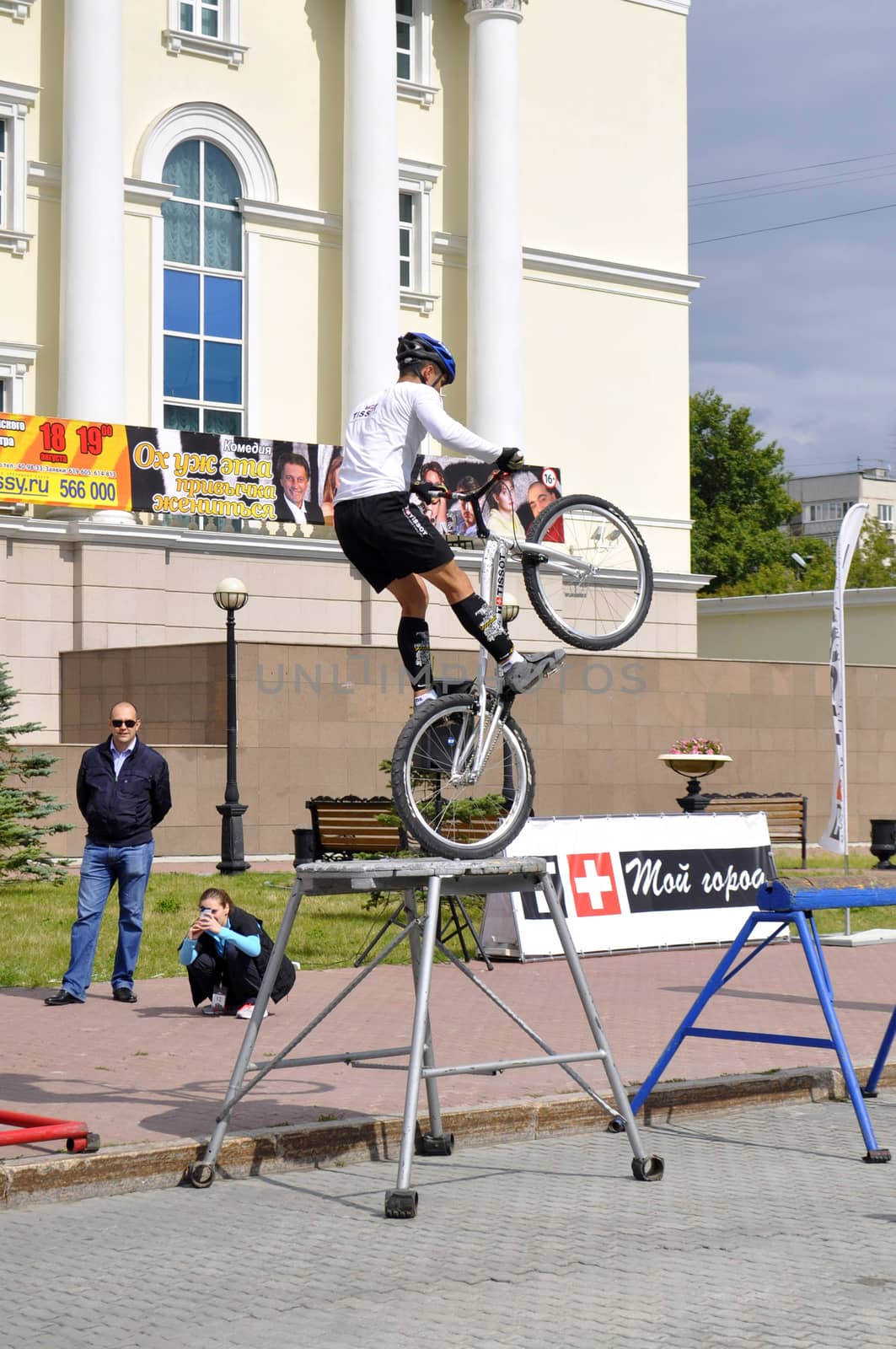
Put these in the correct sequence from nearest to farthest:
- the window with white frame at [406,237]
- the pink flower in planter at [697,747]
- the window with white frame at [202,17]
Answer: the pink flower in planter at [697,747], the window with white frame at [202,17], the window with white frame at [406,237]

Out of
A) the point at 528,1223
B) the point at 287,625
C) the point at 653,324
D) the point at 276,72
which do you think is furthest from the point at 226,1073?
the point at 653,324

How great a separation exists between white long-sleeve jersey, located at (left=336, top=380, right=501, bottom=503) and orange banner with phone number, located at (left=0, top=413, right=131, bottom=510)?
25.3 metres

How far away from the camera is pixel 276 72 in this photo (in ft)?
133

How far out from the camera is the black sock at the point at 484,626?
343 inches

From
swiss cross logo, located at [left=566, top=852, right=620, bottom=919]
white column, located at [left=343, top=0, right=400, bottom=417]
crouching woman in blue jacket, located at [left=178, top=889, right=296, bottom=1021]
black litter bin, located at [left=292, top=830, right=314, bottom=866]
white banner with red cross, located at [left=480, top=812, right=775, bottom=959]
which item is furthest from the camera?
white column, located at [left=343, top=0, right=400, bottom=417]

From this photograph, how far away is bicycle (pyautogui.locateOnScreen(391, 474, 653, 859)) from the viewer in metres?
8.53

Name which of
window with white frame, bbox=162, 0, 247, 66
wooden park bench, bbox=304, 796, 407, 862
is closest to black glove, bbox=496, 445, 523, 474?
wooden park bench, bbox=304, 796, 407, 862

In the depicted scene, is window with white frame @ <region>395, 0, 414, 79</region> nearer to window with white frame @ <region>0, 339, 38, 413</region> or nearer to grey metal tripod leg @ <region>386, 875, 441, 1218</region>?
window with white frame @ <region>0, 339, 38, 413</region>

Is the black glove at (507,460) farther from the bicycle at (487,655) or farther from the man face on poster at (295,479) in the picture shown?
the man face on poster at (295,479)

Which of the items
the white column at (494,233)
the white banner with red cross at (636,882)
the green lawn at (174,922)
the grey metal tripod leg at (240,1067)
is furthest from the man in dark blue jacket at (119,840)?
the white column at (494,233)

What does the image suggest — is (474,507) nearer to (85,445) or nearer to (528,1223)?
(528,1223)

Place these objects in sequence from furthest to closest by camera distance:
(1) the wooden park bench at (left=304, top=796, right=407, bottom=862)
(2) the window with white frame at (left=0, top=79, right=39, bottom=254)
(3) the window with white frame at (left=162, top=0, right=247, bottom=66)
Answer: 1. (3) the window with white frame at (left=162, top=0, right=247, bottom=66)
2. (2) the window with white frame at (left=0, top=79, right=39, bottom=254)
3. (1) the wooden park bench at (left=304, top=796, right=407, bottom=862)

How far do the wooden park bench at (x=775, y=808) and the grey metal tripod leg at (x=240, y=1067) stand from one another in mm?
20114

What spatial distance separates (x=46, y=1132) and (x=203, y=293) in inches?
1308
